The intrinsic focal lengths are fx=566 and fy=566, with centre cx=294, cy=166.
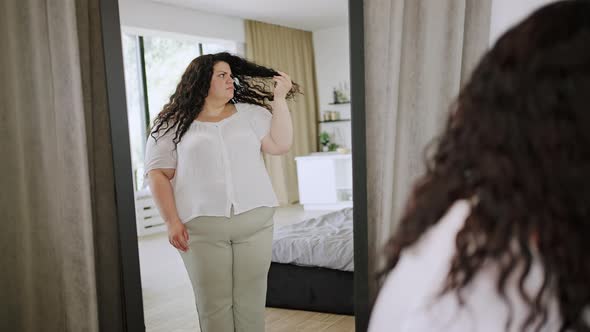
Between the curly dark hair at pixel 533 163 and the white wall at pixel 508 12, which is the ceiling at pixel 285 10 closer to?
the white wall at pixel 508 12

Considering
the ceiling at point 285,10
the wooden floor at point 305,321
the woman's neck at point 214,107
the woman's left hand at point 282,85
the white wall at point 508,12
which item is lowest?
the wooden floor at point 305,321

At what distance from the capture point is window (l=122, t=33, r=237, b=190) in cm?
197

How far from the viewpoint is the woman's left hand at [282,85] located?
1779 millimetres

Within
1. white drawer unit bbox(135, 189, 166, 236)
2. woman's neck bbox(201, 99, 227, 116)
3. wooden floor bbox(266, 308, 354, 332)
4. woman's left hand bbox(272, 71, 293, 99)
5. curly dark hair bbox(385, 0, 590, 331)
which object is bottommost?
wooden floor bbox(266, 308, 354, 332)

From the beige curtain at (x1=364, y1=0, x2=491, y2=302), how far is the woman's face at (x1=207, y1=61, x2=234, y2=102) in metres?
0.48

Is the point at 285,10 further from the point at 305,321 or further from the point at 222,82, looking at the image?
the point at 305,321

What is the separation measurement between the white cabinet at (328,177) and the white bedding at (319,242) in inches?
1.6

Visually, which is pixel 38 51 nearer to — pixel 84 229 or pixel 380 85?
pixel 84 229

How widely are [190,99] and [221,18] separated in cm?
32

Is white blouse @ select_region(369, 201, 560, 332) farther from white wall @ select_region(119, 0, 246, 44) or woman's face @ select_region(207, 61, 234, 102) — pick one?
white wall @ select_region(119, 0, 246, 44)

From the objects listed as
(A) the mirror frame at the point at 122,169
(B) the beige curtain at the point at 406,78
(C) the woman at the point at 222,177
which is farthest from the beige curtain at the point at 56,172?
(B) the beige curtain at the point at 406,78

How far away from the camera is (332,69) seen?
5.66 ft

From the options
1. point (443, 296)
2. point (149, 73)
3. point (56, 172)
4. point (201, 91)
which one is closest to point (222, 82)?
point (201, 91)

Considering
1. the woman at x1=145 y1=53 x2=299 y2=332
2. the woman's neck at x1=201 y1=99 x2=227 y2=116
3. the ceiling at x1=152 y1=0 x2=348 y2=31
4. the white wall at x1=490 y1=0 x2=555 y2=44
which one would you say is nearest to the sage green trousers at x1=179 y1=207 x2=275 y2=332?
the woman at x1=145 y1=53 x2=299 y2=332
